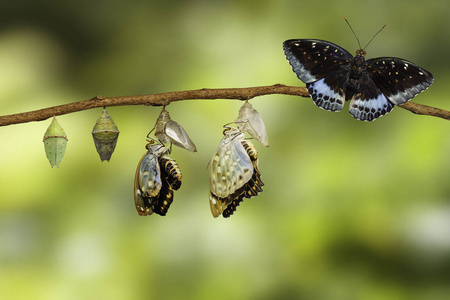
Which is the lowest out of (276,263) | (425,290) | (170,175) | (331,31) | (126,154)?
(425,290)

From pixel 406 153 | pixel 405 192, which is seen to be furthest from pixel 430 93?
pixel 405 192

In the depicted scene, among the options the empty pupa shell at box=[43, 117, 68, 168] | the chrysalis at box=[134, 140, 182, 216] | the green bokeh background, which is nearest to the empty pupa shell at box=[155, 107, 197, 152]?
the chrysalis at box=[134, 140, 182, 216]

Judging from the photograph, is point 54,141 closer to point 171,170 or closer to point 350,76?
point 171,170

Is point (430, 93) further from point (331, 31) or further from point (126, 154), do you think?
point (126, 154)

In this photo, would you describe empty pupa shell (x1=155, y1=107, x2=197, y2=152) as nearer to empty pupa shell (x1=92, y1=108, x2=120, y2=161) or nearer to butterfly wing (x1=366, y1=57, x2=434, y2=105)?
empty pupa shell (x1=92, y1=108, x2=120, y2=161)

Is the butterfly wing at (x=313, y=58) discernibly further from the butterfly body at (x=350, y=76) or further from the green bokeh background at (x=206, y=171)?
the green bokeh background at (x=206, y=171)

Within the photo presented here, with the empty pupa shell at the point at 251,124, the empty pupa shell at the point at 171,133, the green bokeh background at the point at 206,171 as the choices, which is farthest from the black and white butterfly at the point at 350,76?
the green bokeh background at the point at 206,171

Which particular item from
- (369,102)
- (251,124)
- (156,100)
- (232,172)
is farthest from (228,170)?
(369,102)
